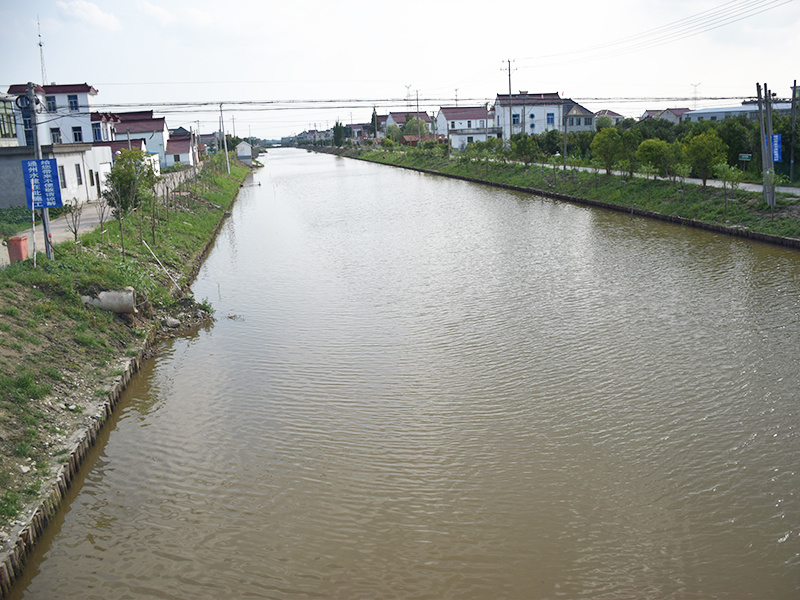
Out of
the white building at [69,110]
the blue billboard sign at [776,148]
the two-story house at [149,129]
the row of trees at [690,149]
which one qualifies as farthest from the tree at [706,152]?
the two-story house at [149,129]

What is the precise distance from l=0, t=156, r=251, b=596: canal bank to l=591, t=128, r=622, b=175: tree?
20220 millimetres

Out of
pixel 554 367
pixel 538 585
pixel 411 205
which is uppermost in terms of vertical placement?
pixel 411 205

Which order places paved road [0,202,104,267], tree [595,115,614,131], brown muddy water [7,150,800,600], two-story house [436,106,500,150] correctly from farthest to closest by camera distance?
two-story house [436,106,500,150] → tree [595,115,614,131] → paved road [0,202,104,267] → brown muddy water [7,150,800,600]

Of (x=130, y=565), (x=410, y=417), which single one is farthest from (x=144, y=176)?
(x=130, y=565)

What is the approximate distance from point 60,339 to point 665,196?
22.1 meters

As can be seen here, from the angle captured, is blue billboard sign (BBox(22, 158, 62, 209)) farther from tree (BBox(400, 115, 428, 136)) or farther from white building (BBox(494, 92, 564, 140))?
tree (BBox(400, 115, 428, 136))

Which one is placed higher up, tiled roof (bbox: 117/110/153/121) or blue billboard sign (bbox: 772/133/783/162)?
tiled roof (bbox: 117/110/153/121)

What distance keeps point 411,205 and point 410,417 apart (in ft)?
81.0

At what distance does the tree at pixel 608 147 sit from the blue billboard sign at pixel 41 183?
23518 mm

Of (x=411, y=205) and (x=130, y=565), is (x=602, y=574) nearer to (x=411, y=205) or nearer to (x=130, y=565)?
(x=130, y=565)

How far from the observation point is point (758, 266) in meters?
16.2

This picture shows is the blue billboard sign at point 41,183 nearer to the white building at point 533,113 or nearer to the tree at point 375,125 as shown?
the white building at point 533,113

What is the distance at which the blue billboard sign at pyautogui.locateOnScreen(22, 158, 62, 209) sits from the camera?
40.4 feet

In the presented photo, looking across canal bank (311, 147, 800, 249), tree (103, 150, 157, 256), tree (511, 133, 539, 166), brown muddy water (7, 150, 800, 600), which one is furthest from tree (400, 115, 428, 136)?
brown muddy water (7, 150, 800, 600)
